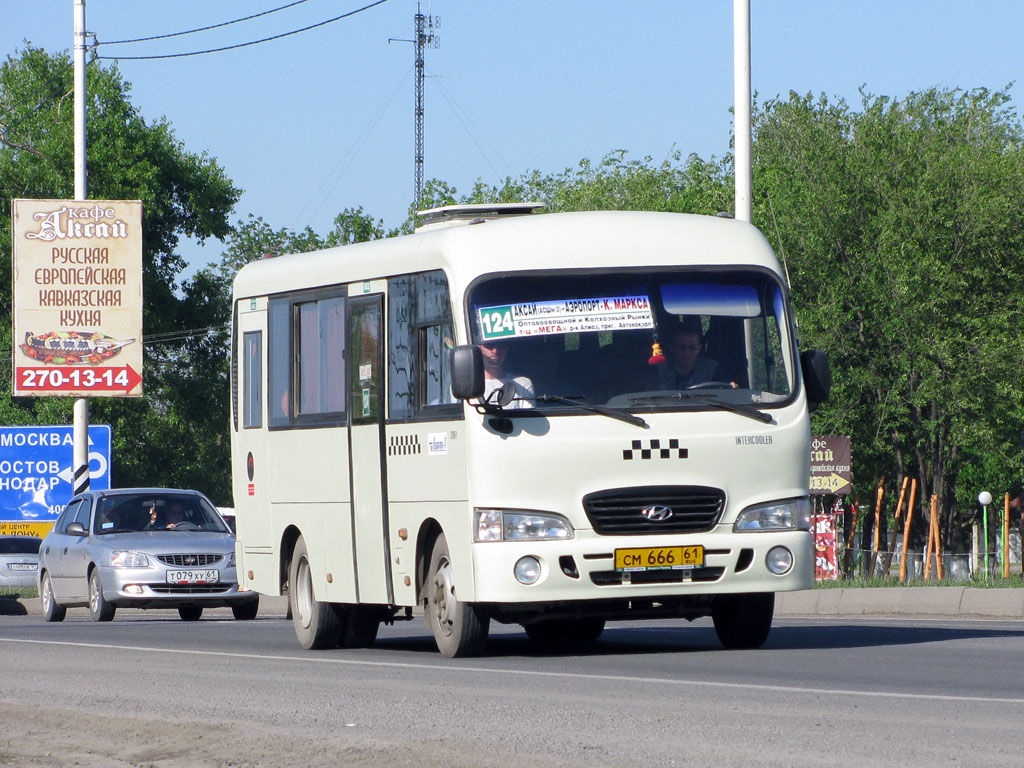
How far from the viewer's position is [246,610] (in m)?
25.0

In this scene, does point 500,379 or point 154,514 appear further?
point 154,514

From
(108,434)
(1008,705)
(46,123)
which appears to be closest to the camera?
(1008,705)

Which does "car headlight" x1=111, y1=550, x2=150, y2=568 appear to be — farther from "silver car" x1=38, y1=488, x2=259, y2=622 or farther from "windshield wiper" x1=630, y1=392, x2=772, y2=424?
"windshield wiper" x1=630, y1=392, x2=772, y2=424

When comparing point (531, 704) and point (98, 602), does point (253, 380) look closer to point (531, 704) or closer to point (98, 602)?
point (531, 704)

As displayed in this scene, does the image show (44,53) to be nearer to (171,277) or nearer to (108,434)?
(171,277)

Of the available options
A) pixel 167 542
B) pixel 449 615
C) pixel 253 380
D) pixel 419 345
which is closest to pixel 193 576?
pixel 167 542

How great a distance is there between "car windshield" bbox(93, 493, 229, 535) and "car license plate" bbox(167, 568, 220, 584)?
94 centimetres

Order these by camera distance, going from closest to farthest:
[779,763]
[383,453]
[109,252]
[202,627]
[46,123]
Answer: [779,763] < [383,453] < [202,627] < [109,252] < [46,123]

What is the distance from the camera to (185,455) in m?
72.8

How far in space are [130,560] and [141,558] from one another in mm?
129

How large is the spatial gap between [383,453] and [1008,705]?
231 inches

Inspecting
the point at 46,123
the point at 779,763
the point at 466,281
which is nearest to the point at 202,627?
the point at 466,281

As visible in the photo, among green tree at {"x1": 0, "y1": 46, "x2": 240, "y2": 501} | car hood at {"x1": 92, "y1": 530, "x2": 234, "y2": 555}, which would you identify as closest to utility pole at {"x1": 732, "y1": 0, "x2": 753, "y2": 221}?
car hood at {"x1": 92, "y1": 530, "x2": 234, "y2": 555}

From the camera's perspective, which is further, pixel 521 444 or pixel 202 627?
pixel 202 627
